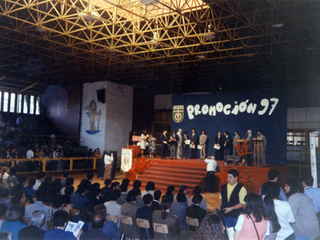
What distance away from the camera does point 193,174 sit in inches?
488

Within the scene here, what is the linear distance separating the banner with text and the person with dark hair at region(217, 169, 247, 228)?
9.90 m

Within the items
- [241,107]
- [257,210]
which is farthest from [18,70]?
[257,210]

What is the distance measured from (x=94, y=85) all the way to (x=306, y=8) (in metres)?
14.3

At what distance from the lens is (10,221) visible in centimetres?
345

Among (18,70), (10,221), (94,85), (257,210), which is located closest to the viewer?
(257,210)

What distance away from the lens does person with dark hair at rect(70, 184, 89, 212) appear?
521 cm

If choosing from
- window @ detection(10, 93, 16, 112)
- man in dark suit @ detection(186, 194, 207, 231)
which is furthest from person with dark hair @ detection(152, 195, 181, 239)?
window @ detection(10, 93, 16, 112)

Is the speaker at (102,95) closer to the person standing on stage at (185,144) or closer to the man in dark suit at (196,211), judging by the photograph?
the person standing on stage at (185,144)

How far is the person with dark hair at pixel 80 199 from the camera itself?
5.21 m

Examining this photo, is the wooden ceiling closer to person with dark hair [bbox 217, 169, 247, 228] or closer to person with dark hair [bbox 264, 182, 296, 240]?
person with dark hair [bbox 217, 169, 247, 228]

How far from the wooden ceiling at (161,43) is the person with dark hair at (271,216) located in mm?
7220

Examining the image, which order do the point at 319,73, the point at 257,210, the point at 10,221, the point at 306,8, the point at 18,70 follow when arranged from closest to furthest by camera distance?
the point at 257,210 → the point at 10,221 → the point at 306,8 → the point at 319,73 → the point at 18,70

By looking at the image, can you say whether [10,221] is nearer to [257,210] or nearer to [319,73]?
[257,210]

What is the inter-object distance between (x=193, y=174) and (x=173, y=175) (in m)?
0.90
